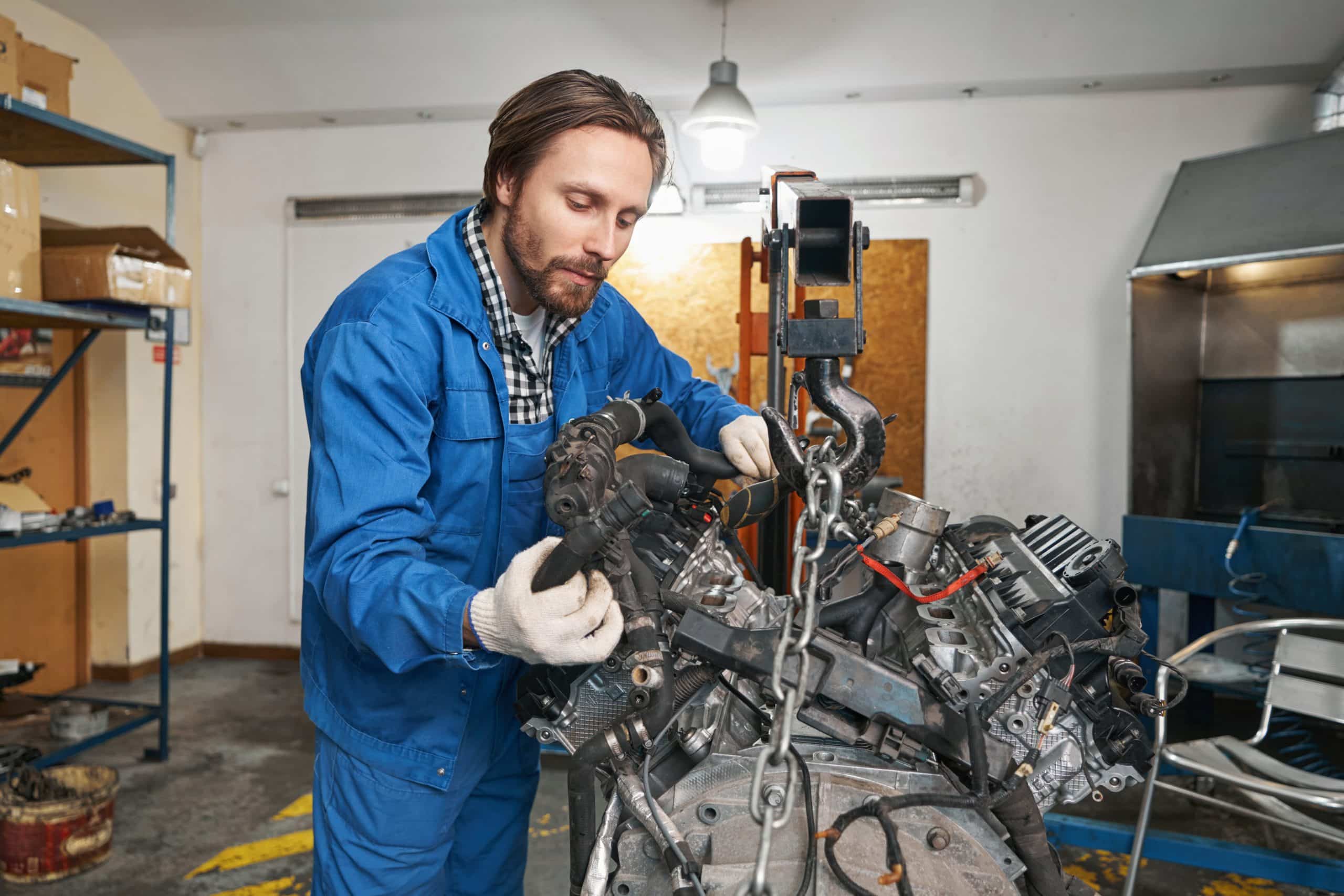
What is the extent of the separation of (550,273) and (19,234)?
231 centimetres

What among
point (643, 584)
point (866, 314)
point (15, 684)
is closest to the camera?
point (643, 584)

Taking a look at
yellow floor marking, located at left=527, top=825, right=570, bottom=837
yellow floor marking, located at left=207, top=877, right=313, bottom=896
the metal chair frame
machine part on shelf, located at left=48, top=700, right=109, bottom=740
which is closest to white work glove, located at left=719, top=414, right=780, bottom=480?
the metal chair frame

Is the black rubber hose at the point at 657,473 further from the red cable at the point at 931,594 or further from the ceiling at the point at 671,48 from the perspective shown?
the ceiling at the point at 671,48

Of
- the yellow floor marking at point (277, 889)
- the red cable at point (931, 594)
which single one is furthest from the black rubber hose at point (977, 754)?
the yellow floor marking at point (277, 889)

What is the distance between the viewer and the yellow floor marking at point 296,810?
9.50 ft

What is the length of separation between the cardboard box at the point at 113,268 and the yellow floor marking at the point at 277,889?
1938 millimetres

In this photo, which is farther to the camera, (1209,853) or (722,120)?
(722,120)

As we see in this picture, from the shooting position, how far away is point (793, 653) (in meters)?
0.83

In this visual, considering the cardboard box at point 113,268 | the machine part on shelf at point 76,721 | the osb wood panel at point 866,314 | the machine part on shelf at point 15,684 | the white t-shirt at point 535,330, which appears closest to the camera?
the white t-shirt at point 535,330

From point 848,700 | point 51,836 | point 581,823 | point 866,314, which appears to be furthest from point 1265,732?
point 51,836

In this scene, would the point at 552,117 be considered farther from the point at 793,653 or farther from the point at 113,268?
the point at 113,268

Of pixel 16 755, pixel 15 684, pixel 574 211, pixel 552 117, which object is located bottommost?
pixel 16 755

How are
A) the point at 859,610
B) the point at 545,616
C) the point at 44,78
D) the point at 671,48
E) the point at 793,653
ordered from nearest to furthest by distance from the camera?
the point at 793,653
the point at 545,616
the point at 859,610
the point at 44,78
the point at 671,48

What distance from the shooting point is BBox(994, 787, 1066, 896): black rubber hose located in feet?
3.65
